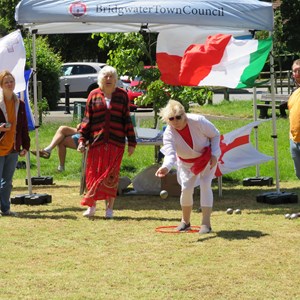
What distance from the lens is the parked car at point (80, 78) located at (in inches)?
1378

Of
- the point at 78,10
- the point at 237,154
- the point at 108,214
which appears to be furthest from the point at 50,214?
the point at 237,154

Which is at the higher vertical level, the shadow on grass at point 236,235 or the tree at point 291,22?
the tree at point 291,22

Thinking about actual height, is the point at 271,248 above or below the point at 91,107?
below

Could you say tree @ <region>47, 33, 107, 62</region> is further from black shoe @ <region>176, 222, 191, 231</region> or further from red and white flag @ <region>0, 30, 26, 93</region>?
black shoe @ <region>176, 222, 191, 231</region>

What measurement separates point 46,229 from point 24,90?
2.22 metres

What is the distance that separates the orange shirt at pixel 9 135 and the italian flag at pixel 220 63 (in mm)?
2284

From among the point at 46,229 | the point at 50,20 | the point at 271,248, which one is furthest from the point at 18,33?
the point at 271,248

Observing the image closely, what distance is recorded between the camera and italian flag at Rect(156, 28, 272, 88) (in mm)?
11992

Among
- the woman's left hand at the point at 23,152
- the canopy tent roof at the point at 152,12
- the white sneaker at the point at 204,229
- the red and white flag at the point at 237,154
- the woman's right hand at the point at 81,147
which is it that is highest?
the canopy tent roof at the point at 152,12

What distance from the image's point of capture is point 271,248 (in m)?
9.10

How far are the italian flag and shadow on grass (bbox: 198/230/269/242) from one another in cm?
235

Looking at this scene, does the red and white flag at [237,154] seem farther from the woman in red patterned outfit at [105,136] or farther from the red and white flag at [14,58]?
the red and white flag at [14,58]

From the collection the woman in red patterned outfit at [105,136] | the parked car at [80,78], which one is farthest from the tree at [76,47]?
the woman in red patterned outfit at [105,136]

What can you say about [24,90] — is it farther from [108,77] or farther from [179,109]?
[179,109]
